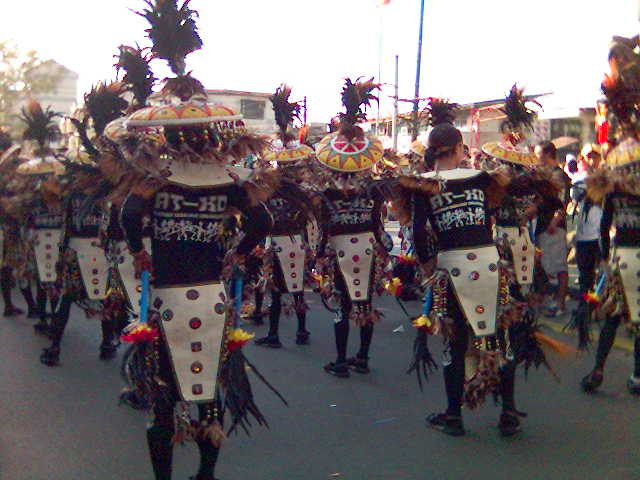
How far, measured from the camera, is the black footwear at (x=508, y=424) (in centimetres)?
466

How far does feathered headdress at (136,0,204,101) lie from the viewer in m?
3.59

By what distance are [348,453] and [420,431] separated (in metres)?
0.61

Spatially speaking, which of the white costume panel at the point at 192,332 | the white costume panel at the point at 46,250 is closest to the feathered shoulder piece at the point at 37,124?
the white costume panel at the point at 46,250

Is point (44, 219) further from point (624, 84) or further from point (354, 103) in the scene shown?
point (624, 84)

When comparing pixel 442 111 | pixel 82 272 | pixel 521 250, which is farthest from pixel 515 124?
pixel 82 272

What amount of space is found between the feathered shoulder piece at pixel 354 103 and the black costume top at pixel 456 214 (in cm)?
192

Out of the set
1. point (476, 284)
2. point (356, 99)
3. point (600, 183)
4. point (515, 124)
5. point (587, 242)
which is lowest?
point (476, 284)

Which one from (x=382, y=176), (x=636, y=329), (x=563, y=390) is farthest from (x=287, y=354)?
(x=636, y=329)

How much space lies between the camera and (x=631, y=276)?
16.8ft

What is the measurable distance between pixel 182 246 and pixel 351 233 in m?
2.76

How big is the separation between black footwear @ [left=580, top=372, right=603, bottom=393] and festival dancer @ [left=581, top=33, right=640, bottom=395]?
113 mm

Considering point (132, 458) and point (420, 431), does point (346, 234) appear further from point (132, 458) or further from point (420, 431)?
point (132, 458)

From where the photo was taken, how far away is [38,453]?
444cm

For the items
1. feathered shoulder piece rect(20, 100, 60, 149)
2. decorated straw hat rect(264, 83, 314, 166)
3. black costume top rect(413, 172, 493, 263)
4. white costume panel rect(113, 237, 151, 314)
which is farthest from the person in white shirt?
feathered shoulder piece rect(20, 100, 60, 149)
